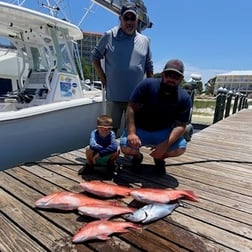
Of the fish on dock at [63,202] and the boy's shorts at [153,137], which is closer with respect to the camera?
the fish on dock at [63,202]

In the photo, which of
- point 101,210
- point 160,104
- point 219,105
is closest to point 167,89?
point 160,104

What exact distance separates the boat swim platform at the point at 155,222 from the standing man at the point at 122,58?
2.91 feet

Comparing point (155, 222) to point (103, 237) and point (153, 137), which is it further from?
point (153, 137)

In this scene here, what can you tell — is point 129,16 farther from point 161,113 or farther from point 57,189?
point 57,189

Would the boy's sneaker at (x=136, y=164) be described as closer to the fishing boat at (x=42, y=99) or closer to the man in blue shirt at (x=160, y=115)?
the man in blue shirt at (x=160, y=115)

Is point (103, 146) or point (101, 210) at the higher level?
point (103, 146)

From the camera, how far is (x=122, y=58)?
11.7 feet

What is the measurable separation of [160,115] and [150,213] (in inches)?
42.5

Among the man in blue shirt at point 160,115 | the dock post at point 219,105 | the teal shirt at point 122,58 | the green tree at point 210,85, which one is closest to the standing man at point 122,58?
the teal shirt at point 122,58

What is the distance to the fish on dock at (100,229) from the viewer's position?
178 centimetres

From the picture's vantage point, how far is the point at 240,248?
181 cm

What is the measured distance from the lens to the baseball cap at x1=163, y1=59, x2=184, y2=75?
8.68 ft

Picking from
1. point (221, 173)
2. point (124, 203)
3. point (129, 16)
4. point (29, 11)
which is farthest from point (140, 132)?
point (29, 11)

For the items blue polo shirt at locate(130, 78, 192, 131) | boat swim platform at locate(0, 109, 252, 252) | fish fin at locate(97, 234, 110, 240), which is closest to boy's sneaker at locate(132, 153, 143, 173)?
boat swim platform at locate(0, 109, 252, 252)
